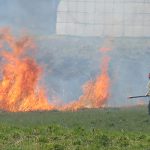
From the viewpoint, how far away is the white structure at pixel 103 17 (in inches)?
1481

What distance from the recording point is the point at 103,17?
37906 mm

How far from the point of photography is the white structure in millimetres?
37625

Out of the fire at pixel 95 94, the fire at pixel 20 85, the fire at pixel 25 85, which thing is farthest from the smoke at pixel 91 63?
the fire at pixel 20 85

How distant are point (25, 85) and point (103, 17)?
10.4m

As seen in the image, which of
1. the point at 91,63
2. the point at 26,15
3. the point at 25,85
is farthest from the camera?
the point at 26,15

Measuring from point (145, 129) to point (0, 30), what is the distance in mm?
20719

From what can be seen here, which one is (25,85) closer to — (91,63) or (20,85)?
(20,85)

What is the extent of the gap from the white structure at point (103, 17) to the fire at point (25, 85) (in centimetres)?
306

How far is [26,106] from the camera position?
97.0 ft

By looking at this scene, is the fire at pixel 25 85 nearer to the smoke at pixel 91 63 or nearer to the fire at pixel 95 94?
the fire at pixel 95 94

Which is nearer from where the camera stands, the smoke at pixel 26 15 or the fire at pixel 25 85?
the fire at pixel 25 85

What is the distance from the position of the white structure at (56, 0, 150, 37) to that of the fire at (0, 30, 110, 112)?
3.06 meters

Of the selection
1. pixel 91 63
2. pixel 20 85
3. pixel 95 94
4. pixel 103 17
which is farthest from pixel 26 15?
pixel 95 94

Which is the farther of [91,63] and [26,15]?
[26,15]
